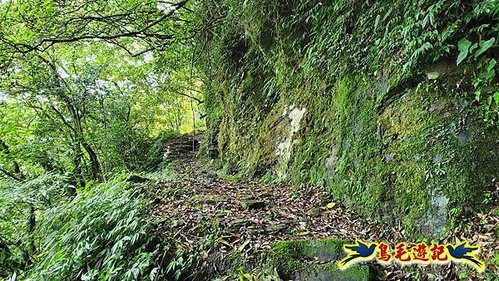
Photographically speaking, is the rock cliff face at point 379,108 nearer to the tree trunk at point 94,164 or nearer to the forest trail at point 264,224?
the forest trail at point 264,224

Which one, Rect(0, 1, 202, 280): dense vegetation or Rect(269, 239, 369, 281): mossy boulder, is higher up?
Rect(0, 1, 202, 280): dense vegetation

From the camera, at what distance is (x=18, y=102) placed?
8625mm

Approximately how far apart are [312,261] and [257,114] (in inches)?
161

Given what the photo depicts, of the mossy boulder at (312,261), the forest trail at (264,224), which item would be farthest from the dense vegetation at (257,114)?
the mossy boulder at (312,261)

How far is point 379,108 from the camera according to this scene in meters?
3.47

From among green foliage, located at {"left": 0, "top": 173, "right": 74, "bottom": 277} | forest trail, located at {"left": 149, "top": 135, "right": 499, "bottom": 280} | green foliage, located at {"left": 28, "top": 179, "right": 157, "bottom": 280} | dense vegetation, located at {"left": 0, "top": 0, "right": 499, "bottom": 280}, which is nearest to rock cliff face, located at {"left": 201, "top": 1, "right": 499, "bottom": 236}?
dense vegetation, located at {"left": 0, "top": 0, "right": 499, "bottom": 280}

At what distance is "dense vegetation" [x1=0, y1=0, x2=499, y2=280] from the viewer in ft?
9.08

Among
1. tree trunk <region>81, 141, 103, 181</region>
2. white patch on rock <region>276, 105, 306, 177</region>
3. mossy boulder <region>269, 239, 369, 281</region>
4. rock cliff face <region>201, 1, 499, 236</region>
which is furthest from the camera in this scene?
tree trunk <region>81, 141, 103, 181</region>

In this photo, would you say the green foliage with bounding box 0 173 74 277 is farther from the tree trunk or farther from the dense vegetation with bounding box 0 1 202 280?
the tree trunk

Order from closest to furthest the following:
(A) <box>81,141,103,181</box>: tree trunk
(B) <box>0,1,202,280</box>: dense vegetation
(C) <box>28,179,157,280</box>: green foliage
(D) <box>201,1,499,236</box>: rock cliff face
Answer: (D) <box>201,1,499,236</box>: rock cliff face, (C) <box>28,179,157,280</box>: green foliage, (B) <box>0,1,202,280</box>: dense vegetation, (A) <box>81,141,103,181</box>: tree trunk

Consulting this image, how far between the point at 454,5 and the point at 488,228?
1.87 m

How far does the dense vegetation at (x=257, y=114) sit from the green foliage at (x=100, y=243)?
18 millimetres

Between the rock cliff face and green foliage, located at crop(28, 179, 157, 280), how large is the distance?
2.09 m

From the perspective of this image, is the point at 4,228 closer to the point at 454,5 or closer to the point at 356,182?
the point at 356,182
